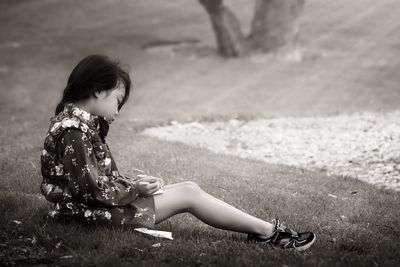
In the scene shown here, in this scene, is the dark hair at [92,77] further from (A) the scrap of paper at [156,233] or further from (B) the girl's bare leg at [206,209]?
(A) the scrap of paper at [156,233]

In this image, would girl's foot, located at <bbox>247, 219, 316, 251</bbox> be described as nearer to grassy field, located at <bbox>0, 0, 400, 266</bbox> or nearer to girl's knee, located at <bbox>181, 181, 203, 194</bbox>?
grassy field, located at <bbox>0, 0, 400, 266</bbox>

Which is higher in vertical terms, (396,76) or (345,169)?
(345,169)

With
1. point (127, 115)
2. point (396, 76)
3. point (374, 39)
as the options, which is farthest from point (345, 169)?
point (374, 39)

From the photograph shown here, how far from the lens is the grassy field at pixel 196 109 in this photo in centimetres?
400

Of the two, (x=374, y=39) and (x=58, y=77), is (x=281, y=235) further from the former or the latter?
(x=374, y=39)

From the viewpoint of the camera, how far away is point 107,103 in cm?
409

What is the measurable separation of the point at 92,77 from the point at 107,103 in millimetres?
224

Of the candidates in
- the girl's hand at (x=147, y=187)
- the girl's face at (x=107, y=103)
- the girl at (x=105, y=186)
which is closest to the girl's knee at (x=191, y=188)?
the girl at (x=105, y=186)

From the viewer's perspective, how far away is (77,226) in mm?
4180

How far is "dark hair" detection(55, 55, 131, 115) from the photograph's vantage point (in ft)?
13.0

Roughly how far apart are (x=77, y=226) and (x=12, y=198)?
1168 mm

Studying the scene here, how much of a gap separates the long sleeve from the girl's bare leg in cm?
31

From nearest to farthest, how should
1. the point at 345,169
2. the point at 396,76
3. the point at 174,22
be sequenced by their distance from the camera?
the point at 345,169
the point at 396,76
the point at 174,22

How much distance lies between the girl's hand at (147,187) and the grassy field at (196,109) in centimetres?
35
